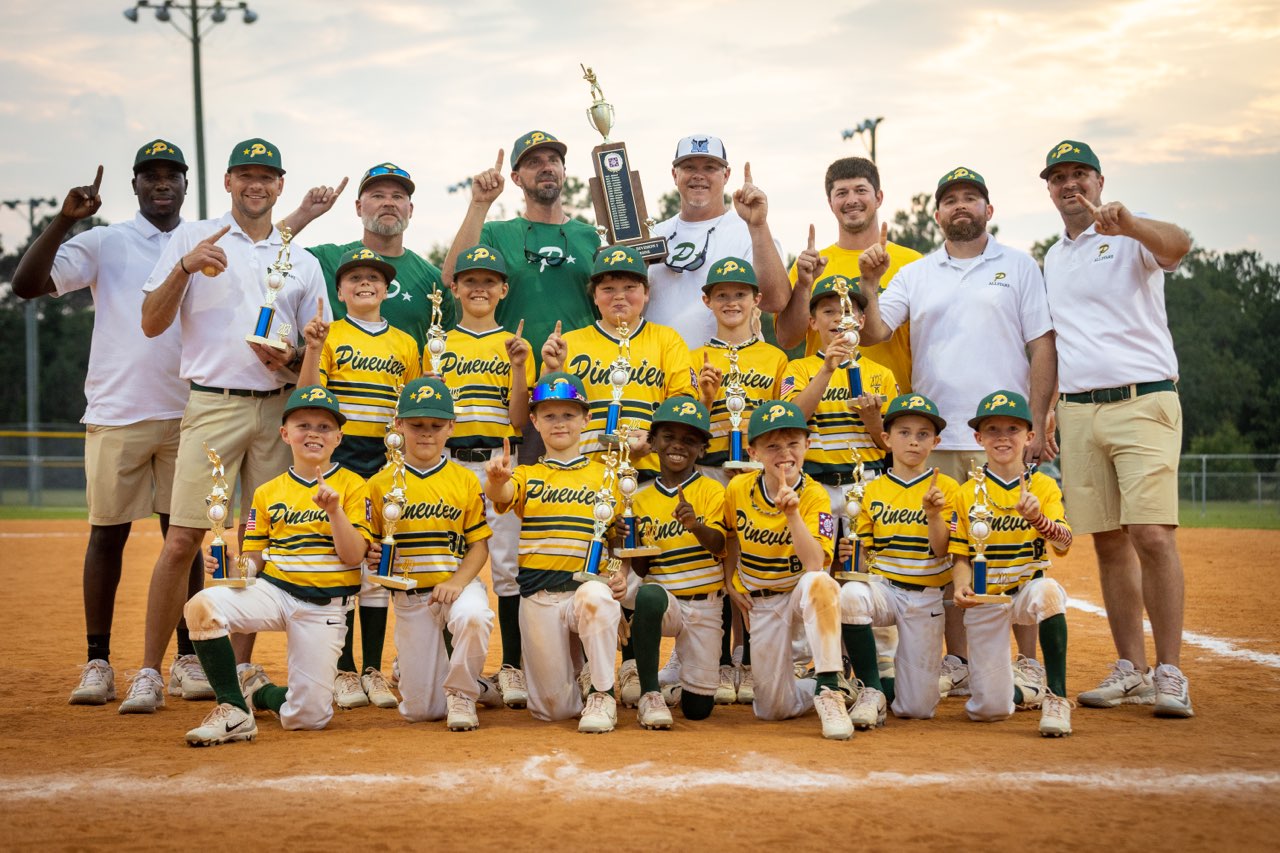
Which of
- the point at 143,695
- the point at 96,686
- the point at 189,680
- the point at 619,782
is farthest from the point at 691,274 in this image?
the point at 96,686

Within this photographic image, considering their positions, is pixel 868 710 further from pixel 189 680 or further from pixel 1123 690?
pixel 189 680

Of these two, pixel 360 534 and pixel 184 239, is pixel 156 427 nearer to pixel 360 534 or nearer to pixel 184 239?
pixel 184 239

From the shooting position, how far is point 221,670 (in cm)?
531

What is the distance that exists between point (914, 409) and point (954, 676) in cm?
160

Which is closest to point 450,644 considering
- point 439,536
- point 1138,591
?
point 439,536

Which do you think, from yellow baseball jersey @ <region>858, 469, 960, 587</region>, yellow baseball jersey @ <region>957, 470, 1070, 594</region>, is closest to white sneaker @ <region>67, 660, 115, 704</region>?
yellow baseball jersey @ <region>858, 469, 960, 587</region>

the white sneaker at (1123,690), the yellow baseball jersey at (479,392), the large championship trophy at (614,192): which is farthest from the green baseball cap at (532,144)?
the white sneaker at (1123,690)

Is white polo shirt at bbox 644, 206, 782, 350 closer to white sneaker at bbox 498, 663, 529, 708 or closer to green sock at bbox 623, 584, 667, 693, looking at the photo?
green sock at bbox 623, 584, 667, 693

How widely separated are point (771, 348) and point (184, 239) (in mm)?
3175

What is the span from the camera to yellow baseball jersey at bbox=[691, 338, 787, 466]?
6441 mm

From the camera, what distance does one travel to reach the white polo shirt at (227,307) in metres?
6.30

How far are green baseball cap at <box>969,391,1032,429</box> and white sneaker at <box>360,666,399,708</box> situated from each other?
3.29 meters

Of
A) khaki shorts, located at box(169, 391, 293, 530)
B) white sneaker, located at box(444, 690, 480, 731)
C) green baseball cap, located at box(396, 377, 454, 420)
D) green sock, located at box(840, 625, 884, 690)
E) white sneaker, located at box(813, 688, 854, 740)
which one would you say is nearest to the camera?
white sneaker, located at box(813, 688, 854, 740)

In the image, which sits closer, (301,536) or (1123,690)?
(301,536)
